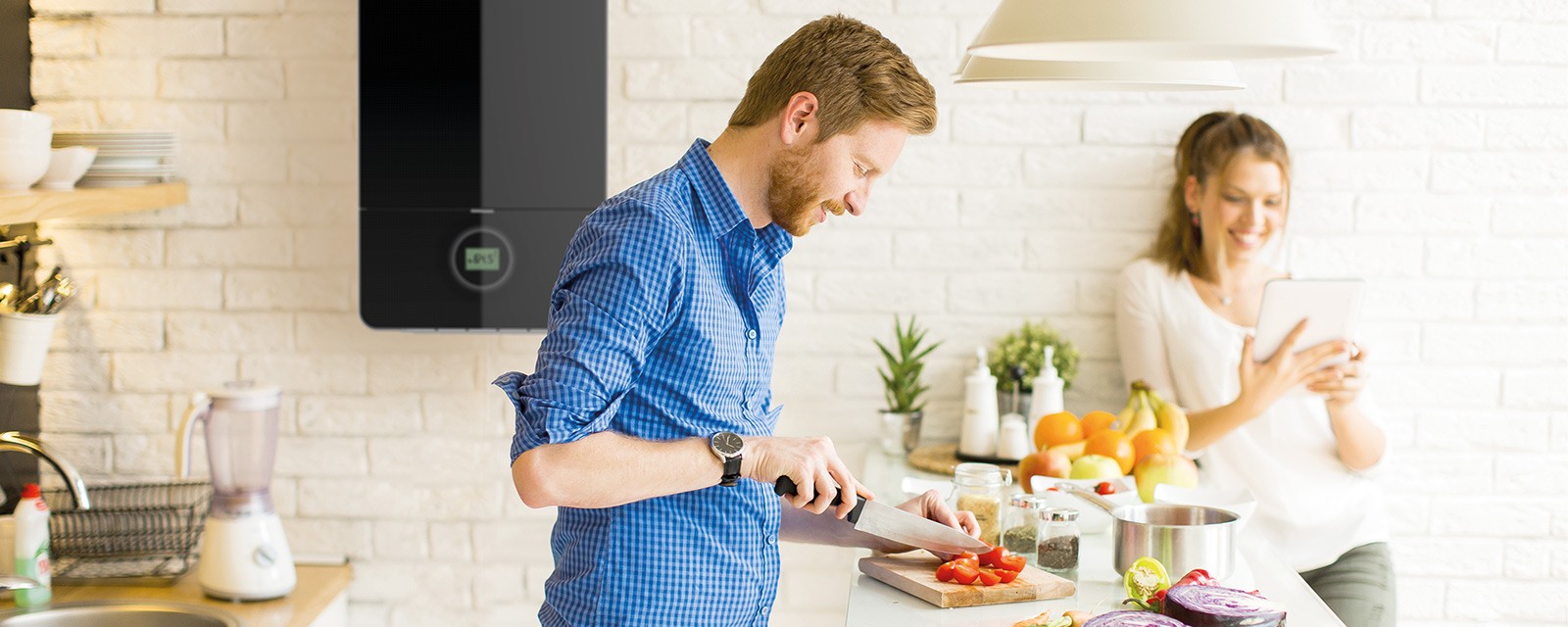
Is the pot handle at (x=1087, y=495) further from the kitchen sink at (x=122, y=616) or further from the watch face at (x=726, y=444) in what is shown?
the kitchen sink at (x=122, y=616)

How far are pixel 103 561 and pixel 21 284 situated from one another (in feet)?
2.21

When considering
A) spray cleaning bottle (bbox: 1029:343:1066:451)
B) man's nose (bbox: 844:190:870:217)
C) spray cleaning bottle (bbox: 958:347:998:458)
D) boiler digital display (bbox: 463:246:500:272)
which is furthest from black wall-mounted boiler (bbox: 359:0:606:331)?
man's nose (bbox: 844:190:870:217)

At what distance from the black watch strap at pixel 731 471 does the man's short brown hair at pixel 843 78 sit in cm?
41

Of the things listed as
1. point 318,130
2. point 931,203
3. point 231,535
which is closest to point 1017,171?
point 931,203

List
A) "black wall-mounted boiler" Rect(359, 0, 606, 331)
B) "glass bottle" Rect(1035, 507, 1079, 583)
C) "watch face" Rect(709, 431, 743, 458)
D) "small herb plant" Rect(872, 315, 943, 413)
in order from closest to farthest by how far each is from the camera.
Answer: "watch face" Rect(709, 431, 743, 458) < "glass bottle" Rect(1035, 507, 1079, 583) < "black wall-mounted boiler" Rect(359, 0, 606, 331) < "small herb plant" Rect(872, 315, 943, 413)

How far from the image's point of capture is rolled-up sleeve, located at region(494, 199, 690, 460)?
1.47m

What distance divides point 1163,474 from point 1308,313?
0.60 m

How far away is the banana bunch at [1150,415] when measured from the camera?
262cm

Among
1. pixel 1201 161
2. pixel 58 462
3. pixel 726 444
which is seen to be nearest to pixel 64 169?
pixel 58 462

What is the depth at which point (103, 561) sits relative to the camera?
8.52 ft

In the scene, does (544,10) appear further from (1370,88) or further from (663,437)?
(1370,88)

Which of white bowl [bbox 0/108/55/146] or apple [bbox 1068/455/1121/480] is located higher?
white bowl [bbox 0/108/55/146]

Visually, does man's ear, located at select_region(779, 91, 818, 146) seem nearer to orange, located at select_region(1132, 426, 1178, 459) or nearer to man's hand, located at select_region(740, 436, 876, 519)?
man's hand, located at select_region(740, 436, 876, 519)

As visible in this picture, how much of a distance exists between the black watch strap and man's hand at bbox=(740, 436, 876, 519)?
0.04 ft
